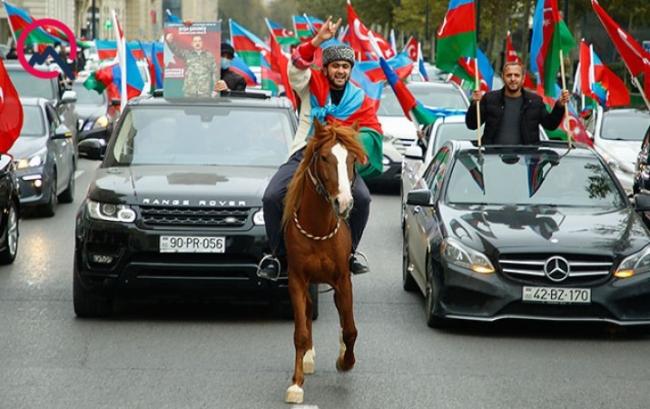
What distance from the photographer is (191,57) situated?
858 inches

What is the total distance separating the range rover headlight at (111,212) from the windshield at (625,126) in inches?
575

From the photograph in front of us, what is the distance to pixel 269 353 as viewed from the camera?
10.7 m

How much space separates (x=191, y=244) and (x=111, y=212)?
68 centimetres

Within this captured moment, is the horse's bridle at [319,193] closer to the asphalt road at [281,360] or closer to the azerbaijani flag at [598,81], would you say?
the asphalt road at [281,360]

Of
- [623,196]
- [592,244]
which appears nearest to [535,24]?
[623,196]

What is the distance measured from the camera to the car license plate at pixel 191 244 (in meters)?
11.6

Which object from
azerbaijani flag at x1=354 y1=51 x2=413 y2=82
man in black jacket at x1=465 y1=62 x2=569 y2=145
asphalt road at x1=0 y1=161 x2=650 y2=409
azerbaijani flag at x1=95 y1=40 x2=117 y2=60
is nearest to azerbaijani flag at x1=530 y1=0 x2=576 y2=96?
man in black jacket at x1=465 y1=62 x2=569 y2=145

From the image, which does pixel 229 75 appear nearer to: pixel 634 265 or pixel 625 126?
pixel 625 126

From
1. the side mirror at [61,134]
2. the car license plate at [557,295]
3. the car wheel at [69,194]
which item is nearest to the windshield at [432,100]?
the car wheel at [69,194]

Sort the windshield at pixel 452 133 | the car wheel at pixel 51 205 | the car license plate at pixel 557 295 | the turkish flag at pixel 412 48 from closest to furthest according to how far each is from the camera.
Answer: the car license plate at pixel 557 295 < the windshield at pixel 452 133 < the car wheel at pixel 51 205 < the turkish flag at pixel 412 48

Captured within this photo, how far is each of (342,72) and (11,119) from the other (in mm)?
5582

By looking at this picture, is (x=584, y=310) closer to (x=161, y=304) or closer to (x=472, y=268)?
(x=472, y=268)

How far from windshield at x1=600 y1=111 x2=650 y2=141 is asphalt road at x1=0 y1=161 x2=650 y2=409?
12114mm

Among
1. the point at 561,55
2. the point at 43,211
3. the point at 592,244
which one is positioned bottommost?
the point at 43,211
